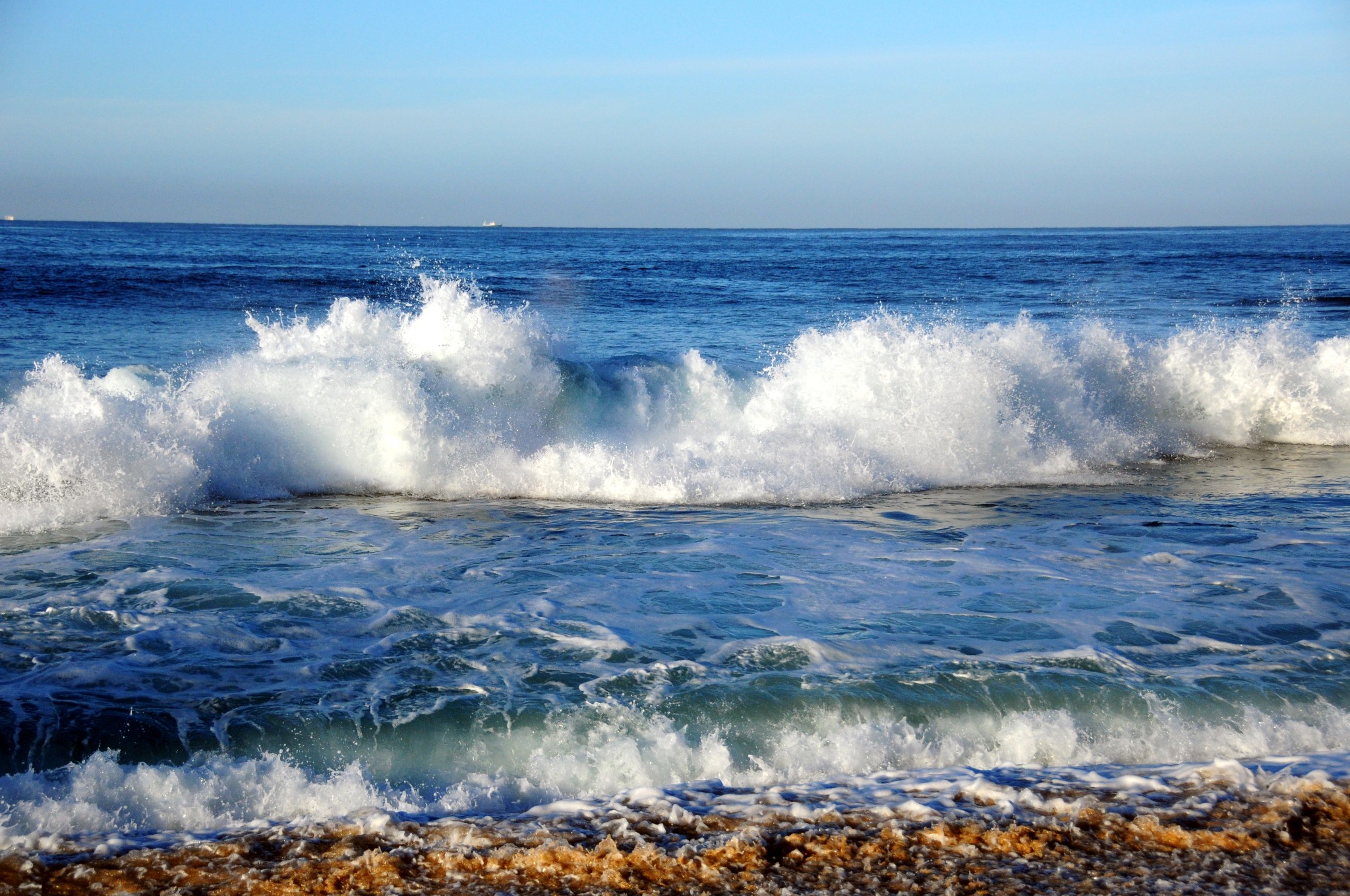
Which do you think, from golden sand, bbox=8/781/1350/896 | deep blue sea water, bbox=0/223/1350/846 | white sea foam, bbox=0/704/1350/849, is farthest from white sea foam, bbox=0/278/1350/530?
golden sand, bbox=8/781/1350/896

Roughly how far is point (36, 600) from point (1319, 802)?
582 centimetres

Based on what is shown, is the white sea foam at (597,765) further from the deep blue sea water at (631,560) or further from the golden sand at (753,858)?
the golden sand at (753,858)

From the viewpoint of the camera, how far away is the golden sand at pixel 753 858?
2.71 metres

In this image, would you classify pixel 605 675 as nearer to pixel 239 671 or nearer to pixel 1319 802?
pixel 239 671

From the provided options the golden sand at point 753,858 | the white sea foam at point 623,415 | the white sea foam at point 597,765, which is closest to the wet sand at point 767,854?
the golden sand at point 753,858

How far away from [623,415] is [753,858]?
26.9ft

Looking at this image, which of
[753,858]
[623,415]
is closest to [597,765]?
[753,858]

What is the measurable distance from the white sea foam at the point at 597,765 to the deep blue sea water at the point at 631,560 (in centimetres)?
2

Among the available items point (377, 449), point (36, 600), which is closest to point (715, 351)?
point (377, 449)

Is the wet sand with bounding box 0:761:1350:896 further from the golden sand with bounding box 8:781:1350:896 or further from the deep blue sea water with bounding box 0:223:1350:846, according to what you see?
the deep blue sea water with bounding box 0:223:1350:846

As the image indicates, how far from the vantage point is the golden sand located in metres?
2.71

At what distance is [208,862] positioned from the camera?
2822 mm

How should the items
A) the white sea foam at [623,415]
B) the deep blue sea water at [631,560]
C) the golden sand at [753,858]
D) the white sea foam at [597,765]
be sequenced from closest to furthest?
the golden sand at [753,858] < the white sea foam at [597,765] < the deep blue sea water at [631,560] < the white sea foam at [623,415]

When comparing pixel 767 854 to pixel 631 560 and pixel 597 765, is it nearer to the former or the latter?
pixel 597 765
